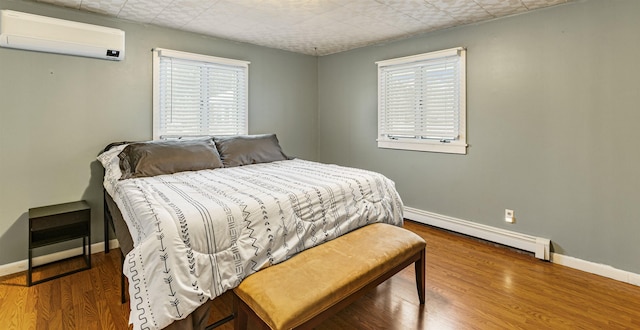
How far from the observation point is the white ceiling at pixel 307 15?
265 centimetres

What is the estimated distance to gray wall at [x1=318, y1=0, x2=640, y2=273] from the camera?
94.9 inches

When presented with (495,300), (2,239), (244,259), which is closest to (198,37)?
(2,239)

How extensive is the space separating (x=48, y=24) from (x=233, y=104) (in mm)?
1785

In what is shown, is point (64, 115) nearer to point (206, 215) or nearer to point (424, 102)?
point (206, 215)

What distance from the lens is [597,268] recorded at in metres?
2.54

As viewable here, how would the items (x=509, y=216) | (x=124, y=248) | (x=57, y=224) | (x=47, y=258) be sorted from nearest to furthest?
(x=124, y=248) → (x=57, y=224) → (x=47, y=258) → (x=509, y=216)

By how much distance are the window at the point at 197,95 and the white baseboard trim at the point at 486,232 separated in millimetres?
2424

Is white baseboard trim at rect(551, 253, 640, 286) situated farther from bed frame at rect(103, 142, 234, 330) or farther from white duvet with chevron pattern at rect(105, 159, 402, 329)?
bed frame at rect(103, 142, 234, 330)

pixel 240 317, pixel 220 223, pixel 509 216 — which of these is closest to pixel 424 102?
pixel 509 216

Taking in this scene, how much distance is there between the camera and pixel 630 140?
2375mm

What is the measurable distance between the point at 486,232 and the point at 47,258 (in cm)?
409

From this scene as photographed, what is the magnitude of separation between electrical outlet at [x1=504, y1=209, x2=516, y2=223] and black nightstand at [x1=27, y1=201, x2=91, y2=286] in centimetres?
374

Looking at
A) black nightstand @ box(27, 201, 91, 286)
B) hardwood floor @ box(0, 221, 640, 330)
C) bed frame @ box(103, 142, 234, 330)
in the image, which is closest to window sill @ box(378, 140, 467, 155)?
hardwood floor @ box(0, 221, 640, 330)

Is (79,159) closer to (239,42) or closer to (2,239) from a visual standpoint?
(2,239)
